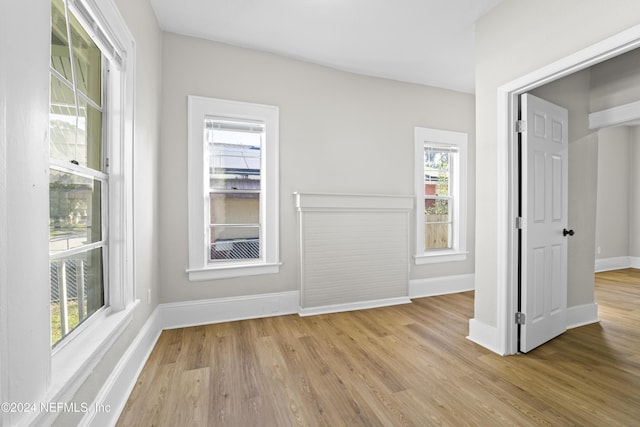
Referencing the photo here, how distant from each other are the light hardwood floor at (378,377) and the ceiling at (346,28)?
2.84m

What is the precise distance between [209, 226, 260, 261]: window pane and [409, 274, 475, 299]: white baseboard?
2.06 metres

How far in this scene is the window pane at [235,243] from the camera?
303 cm

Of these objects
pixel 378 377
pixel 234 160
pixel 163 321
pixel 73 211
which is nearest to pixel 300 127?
pixel 234 160

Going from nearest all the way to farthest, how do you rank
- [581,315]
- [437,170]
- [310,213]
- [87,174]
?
[87,174] < [581,315] < [310,213] < [437,170]

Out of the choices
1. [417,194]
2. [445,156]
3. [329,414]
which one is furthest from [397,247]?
[329,414]

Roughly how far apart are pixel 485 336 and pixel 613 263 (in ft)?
16.9

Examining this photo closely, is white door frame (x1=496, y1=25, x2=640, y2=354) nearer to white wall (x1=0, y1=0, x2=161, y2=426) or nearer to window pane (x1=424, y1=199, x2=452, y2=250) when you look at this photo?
window pane (x1=424, y1=199, x2=452, y2=250)

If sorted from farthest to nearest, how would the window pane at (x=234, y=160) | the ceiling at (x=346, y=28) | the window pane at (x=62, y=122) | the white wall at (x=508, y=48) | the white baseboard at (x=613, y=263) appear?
the white baseboard at (x=613, y=263) < the window pane at (x=234, y=160) < the ceiling at (x=346, y=28) < the white wall at (x=508, y=48) < the window pane at (x=62, y=122)

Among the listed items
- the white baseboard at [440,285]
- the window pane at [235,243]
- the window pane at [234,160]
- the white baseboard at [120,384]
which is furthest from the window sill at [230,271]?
the white baseboard at [440,285]

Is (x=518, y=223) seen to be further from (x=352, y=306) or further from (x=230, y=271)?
(x=230, y=271)

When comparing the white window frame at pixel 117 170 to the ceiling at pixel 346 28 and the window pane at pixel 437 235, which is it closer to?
the ceiling at pixel 346 28

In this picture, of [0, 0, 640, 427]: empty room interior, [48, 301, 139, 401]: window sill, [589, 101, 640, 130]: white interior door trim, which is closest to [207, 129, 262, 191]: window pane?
[0, 0, 640, 427]: empty room interior

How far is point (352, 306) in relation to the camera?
332 cm

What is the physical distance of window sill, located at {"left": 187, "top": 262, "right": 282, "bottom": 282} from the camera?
2855 millimetres
